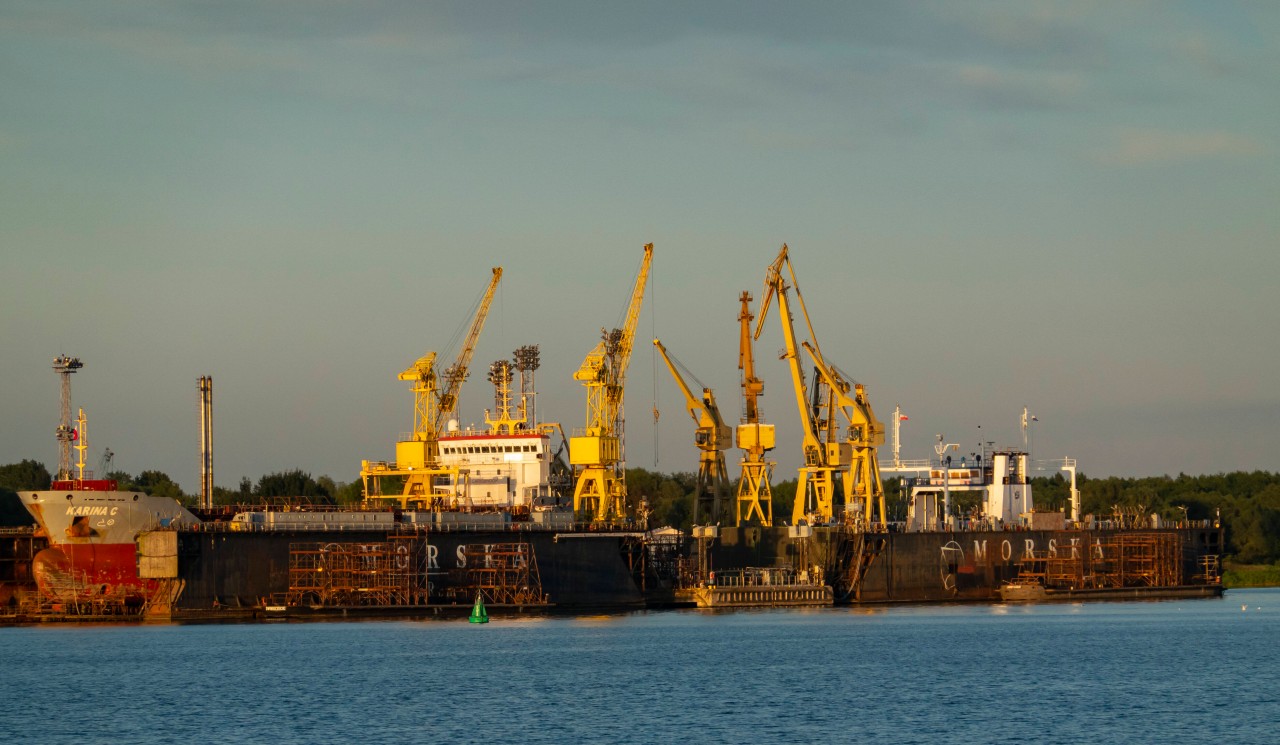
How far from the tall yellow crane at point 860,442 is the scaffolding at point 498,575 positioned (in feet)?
114

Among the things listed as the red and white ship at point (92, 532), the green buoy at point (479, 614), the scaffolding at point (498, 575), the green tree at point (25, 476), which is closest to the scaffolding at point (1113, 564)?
the scaffolding at point (498, 575)

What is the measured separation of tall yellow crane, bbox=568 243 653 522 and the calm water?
16031 millimetres

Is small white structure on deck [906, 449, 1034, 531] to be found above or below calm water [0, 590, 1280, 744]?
above

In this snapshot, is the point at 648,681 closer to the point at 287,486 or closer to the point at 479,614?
the point at 479,614

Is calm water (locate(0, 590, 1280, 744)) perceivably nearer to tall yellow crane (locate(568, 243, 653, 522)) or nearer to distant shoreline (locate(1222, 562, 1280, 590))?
tall yellow crane (locate(568, 243, 653, 522))

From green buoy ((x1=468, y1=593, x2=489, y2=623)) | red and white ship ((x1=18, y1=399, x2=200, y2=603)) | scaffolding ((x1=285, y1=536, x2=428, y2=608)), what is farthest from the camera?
green buoy ((x1=468, y1=593, x2=489, y2=623))

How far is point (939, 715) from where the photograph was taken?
6525 centimetres

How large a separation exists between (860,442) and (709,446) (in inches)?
429

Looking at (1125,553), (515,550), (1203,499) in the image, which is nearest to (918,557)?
(1125,553)

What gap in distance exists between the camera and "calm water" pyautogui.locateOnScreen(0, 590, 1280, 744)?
2451 inches

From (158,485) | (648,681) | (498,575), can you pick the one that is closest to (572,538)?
(498,575)

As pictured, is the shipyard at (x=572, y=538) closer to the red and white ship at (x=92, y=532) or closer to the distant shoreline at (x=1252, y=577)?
the red and white ship at (x=92, y=532)

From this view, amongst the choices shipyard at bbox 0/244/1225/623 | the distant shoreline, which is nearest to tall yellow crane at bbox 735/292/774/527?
shipyard at bbox 0/244/1225/623

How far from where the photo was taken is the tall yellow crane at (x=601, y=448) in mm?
125688
